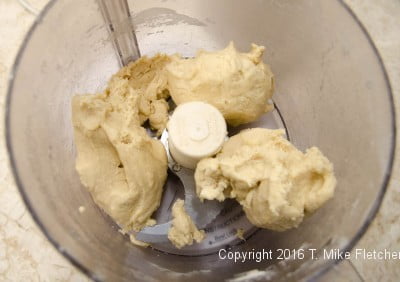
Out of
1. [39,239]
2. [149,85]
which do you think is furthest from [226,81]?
[39,239]

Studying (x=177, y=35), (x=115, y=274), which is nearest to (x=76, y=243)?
(x=115, y=274)

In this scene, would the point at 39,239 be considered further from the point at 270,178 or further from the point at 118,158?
the point at 270,178

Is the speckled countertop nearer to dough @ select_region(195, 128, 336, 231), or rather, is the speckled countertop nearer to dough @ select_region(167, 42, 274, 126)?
dough @ select_region(195, 128, 336, 231)

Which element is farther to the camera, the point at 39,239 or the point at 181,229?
the point at 39,239

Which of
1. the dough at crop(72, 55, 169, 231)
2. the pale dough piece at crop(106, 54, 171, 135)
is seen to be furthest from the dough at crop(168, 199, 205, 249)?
the pale dough piece at crop(106, 54, 171, 135)

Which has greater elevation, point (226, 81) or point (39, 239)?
point (226, 81)

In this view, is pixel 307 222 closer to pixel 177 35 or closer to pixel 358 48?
pixel 358 48
